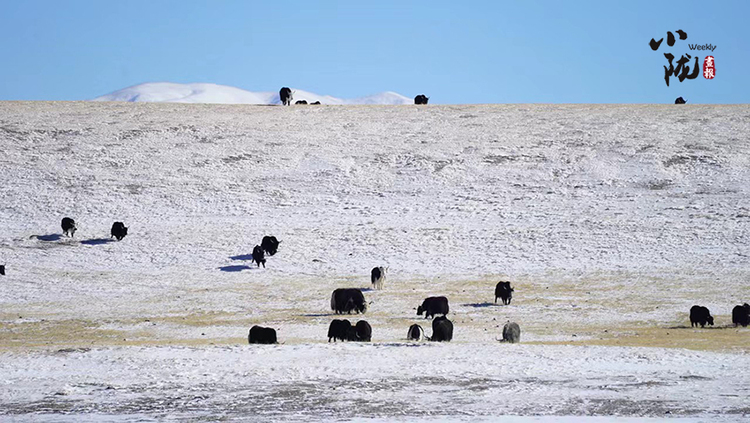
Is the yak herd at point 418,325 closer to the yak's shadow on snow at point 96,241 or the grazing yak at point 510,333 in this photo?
the grazing yak at point 510,333

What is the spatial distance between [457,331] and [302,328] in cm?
420

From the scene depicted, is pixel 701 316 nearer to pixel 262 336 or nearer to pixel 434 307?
pixel 434 307

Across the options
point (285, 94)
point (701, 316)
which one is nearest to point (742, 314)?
point (701, 316)

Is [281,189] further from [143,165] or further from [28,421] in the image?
[28,421]

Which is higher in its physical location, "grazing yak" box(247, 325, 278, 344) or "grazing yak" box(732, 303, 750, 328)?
"grazing yak" box(732, 303, 750, 328)

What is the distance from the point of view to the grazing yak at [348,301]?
2766cm

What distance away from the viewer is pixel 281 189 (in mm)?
48719

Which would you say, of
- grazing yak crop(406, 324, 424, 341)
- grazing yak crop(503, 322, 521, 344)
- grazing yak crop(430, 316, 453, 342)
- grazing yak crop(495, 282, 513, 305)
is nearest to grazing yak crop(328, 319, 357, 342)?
grazing yak crop(406, 324, 424, 341)

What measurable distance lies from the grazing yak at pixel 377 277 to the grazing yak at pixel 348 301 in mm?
4027

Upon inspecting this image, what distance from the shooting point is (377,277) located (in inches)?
1264

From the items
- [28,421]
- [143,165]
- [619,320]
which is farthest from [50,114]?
[28,421]

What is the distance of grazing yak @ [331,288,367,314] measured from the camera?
27.7 meters

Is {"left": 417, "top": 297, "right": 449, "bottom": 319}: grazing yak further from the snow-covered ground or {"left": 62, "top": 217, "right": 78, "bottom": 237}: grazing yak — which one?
{"left": 62, "top": 217, "right": 78, "bottom": 237}: grazing yak

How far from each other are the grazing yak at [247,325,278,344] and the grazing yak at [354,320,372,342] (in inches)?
83.4
